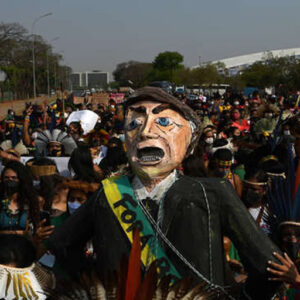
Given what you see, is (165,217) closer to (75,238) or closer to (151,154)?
(151,154)

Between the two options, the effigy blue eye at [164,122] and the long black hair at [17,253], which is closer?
the effigy blue eye at [164,122]

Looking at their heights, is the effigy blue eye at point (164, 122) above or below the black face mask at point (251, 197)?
above

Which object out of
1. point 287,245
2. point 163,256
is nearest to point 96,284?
point 163,256

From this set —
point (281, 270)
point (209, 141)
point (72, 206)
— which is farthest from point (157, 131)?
point (209, 141)

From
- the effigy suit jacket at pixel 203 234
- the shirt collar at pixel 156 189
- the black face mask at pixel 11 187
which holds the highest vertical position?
the shirt collar at pixel 156 189

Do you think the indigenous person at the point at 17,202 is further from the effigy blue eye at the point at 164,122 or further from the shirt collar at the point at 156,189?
the effigy blue eye at the point at 164,122

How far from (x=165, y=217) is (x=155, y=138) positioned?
1.17 feet

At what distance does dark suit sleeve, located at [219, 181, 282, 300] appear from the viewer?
213 cm

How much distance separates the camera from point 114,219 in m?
2.21

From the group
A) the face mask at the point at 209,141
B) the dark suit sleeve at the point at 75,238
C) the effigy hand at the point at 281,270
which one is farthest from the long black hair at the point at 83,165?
the effigy hand at the point at 281,270

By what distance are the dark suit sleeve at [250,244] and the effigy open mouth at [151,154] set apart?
0.31 meters

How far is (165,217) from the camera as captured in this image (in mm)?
2188

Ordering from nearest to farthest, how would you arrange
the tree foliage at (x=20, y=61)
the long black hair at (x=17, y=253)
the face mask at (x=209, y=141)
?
the long black hair at (x=17, y=253) < the face mask at (x=209, y=141) < the tree foliage at (x=20, y=61)

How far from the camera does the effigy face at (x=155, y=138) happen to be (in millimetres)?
2275
